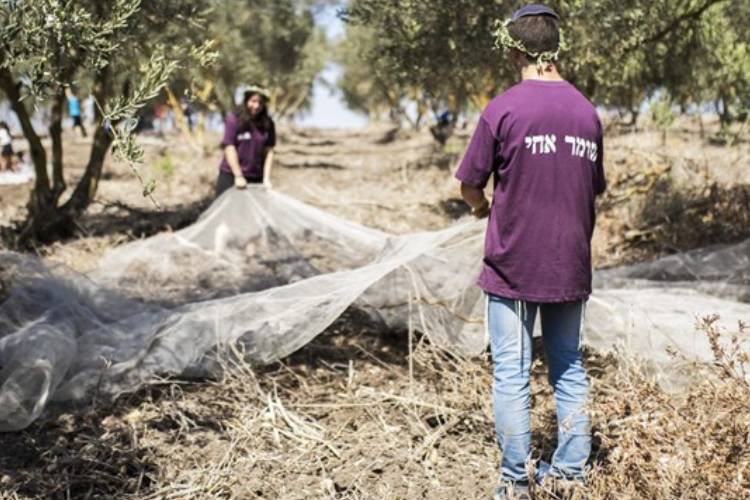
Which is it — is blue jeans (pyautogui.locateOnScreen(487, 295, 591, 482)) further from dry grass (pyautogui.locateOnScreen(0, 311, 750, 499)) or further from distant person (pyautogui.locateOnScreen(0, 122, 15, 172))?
distant person (pyautogui.locateOnScreen(0, 122, 15, 172))

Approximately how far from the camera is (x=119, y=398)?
402 centimetres

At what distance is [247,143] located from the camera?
6746 mm

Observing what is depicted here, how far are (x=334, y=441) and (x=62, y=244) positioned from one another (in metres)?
5.57

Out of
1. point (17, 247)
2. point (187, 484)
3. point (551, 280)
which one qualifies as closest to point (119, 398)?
point (187, 484)

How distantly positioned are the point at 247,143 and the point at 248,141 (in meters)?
0.02

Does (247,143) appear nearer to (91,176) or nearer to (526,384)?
(91,176)

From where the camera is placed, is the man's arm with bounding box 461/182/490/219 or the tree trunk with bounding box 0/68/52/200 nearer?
the man's arm with bounding box 461/182/490/219

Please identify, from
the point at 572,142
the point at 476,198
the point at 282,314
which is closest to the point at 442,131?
the point at 282,314

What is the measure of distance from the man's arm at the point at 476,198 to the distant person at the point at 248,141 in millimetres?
3636

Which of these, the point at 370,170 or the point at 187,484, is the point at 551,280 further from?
the point at 370,170

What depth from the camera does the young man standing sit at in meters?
2.82

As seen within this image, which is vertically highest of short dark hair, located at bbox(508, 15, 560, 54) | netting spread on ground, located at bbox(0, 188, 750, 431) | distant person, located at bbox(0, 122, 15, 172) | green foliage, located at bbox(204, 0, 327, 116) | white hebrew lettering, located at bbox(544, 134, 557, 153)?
green foliage, located at bbox(204, 0, 327, 116)

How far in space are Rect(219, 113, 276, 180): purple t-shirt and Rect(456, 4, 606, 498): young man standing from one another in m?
4.05

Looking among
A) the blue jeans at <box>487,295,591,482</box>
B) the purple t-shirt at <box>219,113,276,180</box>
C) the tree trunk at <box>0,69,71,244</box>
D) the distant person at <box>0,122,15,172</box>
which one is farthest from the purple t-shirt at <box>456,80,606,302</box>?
the distant person at <box>0,122,15,172</box>
